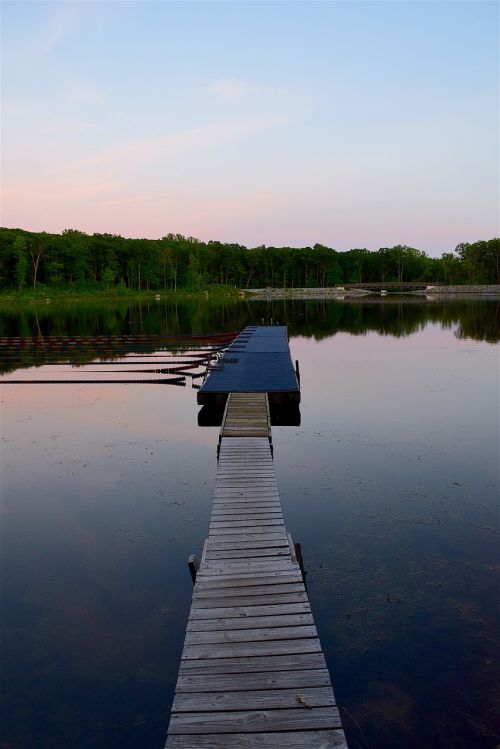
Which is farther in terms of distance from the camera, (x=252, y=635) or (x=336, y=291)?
(x=336, y=291)

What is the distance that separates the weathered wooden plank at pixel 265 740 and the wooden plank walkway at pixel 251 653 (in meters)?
0.01

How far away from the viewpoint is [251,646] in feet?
24.9

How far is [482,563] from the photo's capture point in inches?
455

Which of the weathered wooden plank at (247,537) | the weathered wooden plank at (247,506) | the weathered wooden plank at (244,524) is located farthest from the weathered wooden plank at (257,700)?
the weathered wooden plank at (247,506)

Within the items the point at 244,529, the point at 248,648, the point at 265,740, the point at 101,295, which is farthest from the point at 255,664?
the point at 101,295

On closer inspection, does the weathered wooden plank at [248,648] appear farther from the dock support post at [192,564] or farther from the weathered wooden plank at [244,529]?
the weathered wooden plank at [244,529]

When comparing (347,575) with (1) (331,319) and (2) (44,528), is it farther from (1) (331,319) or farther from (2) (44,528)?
(1) (331,319)

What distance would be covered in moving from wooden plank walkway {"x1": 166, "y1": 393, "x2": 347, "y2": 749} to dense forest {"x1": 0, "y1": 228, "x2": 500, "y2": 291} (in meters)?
126

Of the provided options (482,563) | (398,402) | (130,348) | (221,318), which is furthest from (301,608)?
(221,318)

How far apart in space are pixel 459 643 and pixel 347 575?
2634 millimetres

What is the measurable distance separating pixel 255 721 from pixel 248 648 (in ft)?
4.24

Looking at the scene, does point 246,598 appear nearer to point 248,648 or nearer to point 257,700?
point 248,648

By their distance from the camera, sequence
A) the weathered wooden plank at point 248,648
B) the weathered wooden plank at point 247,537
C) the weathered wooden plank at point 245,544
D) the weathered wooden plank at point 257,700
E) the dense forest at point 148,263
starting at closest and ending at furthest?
the weathered wooden plank at point 257,700
the weathered wooden plank at point 248,648
the weathered wooden plank at point 245,544
the weathered wooden plank at point 247,537
the dense forest at point 148,263

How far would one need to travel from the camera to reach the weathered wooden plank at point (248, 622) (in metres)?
8.04
